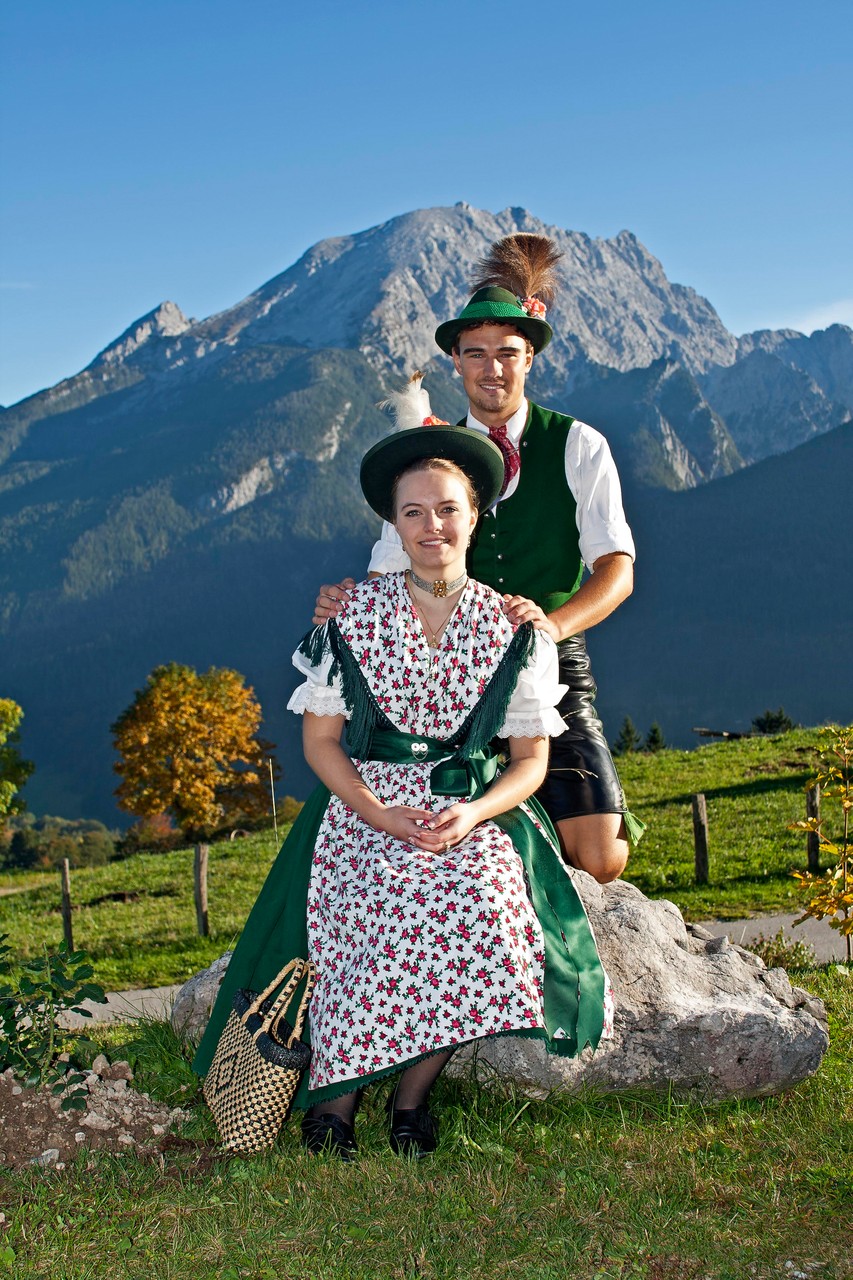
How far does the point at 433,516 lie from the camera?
3750 mm

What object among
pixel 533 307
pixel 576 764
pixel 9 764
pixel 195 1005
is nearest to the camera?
pixel 576 764

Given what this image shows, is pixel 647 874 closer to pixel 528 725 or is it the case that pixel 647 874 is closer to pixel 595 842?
pixel 595 842

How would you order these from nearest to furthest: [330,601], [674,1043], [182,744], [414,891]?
[414,891], [330,601], [674,1043], [182,744]

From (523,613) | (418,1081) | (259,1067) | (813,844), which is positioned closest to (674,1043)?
(418,1081)

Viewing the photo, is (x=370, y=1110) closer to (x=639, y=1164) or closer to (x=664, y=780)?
(x=639, y=1164)

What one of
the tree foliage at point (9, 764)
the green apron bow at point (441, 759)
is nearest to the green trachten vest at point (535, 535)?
the green apron bow at point (441, 759)

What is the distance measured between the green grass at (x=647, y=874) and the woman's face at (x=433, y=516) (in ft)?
22.5

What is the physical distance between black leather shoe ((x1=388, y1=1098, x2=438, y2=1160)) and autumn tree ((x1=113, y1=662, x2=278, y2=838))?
35.5 m

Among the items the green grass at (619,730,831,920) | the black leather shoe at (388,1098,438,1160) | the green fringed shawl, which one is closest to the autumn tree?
the green grass at (619,730,831,920)

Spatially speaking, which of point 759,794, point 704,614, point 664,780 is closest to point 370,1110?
point 759,794

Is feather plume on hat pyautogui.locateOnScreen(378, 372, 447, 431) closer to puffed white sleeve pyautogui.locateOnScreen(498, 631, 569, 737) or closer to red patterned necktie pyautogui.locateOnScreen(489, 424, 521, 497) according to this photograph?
red patterned necktie pyautogui.locateOnScreen(489, 424, 521, 497)

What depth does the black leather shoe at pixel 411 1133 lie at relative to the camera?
3480 millimetres

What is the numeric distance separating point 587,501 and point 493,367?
2.10ft

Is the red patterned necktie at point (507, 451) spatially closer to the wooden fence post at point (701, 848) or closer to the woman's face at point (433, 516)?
the woman's face at point (433, 516)
